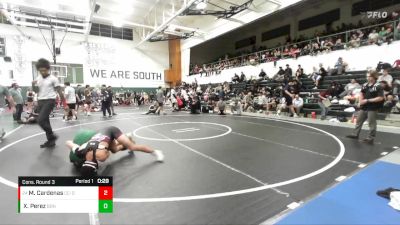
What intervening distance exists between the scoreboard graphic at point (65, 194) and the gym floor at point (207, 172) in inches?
22.1

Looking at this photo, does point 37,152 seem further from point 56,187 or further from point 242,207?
point 242,207

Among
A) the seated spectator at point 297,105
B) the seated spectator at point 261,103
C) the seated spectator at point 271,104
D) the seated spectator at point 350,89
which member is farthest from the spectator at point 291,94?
the seated spectator at point 350,89

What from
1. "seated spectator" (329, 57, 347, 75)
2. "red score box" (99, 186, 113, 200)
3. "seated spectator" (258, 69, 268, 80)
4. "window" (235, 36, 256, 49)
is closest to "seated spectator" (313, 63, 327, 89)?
"seated spectator" (329, 57, 347, 75)

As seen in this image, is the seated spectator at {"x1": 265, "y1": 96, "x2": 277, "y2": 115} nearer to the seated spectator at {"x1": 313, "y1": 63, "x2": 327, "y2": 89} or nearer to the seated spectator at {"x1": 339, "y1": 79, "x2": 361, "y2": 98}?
the seated spectator at {"x1": 313, "y1": 63, "x2": 327, "y2": 89}

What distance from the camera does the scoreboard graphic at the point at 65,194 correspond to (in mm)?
1594

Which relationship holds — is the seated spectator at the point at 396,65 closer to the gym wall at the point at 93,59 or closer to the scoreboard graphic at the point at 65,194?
the scoreboard graphic at the point at 65,194

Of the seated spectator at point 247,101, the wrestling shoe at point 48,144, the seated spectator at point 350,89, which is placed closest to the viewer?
the wrestling shoe at point 48,144

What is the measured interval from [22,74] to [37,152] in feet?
61.5

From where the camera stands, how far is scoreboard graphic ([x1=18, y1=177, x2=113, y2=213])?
159 cm

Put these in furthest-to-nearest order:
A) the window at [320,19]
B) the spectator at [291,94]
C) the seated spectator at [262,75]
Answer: the window at [320,19] < the seated spectator at [262,75] < the spectator at [291,94]

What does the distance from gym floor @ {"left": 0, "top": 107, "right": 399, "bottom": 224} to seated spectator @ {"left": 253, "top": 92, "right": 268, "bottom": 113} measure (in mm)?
5837

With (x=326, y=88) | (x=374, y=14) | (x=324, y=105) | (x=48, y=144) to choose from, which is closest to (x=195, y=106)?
(x=324, y=105)

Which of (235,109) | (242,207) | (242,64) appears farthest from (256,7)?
(242,207)

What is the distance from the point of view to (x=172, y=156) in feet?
13.7
